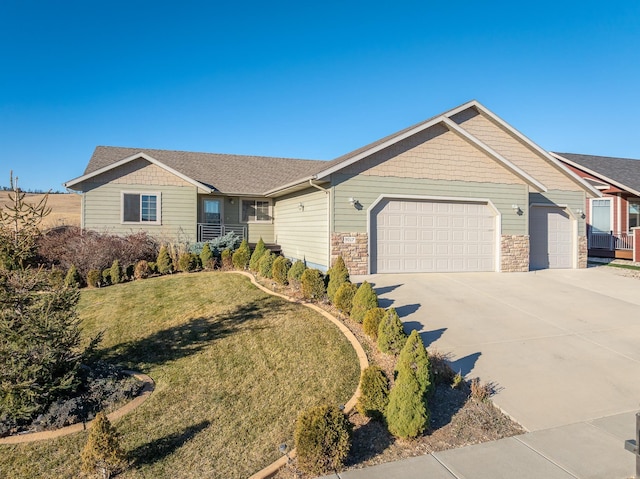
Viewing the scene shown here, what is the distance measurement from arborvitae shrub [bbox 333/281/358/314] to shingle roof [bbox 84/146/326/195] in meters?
9.72

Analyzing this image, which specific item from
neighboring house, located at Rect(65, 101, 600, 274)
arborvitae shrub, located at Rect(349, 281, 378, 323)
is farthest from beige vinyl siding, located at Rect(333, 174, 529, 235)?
arborvitae shrub, located at Rect(349, 281, 378, 323)

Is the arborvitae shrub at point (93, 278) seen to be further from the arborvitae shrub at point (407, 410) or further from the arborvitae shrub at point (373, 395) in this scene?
the arborvitae shrub at point (407, 410)

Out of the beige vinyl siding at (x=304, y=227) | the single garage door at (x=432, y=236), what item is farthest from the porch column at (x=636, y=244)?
the beige vinyl siding at (x=304, y=227)

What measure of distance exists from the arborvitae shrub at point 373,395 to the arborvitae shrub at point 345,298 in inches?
129

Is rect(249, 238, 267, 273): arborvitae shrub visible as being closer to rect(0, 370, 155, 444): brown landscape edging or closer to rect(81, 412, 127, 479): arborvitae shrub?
rect(0, 370, 155, 444): brown landscape edging

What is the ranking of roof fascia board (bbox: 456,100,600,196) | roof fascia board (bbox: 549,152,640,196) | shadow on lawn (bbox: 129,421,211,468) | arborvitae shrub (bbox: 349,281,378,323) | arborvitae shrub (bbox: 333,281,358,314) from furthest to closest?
roof fascia board (bbox: 549,152,640,196) → roof fascia board (bbox: 456,100,600,196) → arborvitae shrub (bbox: 333,281,358,314) → arborvitae shrub (bbox: 349,281,378,323) → shadow on lawn (bbox: 129,421,211,468)

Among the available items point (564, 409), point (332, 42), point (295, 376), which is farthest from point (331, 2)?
point (564, 409)

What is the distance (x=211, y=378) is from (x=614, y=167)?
25.8 meters

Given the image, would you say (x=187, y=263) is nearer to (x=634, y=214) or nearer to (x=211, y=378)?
(x=211, y=378)

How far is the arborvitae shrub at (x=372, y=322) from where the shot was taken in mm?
6914

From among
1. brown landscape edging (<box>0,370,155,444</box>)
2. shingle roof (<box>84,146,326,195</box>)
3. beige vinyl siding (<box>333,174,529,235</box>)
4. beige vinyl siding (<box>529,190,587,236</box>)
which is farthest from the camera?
shingle roof (<box>84,146,326,195</box>)

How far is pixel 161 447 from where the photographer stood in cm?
435

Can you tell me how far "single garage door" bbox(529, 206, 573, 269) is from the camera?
602 inches

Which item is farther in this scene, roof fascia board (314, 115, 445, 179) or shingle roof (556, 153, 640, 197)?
shingle roof (556, 153, 640, 197)
